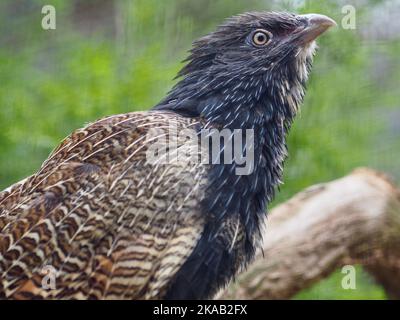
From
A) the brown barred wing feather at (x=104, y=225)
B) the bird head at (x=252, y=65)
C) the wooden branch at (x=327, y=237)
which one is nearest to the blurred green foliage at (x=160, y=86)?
the wooden branch at (x=327, y=237)

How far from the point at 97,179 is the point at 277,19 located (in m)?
0.82

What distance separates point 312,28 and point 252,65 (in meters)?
0.23

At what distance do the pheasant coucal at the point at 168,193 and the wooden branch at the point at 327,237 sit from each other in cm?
71

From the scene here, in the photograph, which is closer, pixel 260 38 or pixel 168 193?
pixel 168 193

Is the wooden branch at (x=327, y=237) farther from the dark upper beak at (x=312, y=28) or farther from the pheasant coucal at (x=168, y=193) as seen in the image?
the dark upper beak at (x=312, y=28)

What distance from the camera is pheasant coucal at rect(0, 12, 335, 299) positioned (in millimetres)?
2043

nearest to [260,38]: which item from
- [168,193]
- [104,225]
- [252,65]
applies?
[252,65]

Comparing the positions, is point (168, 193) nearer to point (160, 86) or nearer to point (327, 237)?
point (327, 237)

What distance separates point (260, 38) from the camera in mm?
2523

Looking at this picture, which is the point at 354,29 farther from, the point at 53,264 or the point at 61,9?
the point at 53,264

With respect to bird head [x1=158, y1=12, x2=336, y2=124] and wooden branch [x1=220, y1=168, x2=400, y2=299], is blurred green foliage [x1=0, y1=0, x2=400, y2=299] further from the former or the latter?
bird head [x1=158, y1=12, x2=336, y2=124]

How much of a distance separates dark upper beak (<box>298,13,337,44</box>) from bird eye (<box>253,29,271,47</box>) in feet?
0.35

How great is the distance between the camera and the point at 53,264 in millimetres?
2031
